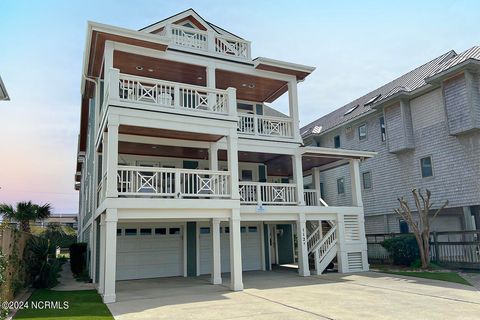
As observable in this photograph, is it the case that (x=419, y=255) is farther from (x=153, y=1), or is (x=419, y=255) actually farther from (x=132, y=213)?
(x=153, y=1)

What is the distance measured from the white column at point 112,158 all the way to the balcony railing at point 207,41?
16.9ft

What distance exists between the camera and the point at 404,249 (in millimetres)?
17047

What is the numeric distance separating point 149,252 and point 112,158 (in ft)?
20.3

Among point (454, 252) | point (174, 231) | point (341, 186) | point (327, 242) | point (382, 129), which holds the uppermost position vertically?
point (382, 129)

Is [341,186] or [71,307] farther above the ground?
[341,186]

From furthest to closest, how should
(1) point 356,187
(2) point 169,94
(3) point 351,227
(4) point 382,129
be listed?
(4) point 382,129 < (1) point 356,187 < (3) point 351,227 < (2) point 169,94

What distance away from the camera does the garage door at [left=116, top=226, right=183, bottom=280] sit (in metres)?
15.1

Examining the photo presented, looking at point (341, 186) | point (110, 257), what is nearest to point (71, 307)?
point (110, 257)

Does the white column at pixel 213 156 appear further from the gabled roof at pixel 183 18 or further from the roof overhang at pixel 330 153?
the gabled roof at pixel 183 18

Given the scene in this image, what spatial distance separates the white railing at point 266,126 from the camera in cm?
1559

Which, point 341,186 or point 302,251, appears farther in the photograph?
point 341,186

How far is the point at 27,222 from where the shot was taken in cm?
2123

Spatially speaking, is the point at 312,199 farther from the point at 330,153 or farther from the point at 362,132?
the point at 362,132

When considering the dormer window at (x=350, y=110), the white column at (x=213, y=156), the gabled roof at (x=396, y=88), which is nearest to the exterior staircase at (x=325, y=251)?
the white column at (x=213, y=156)
